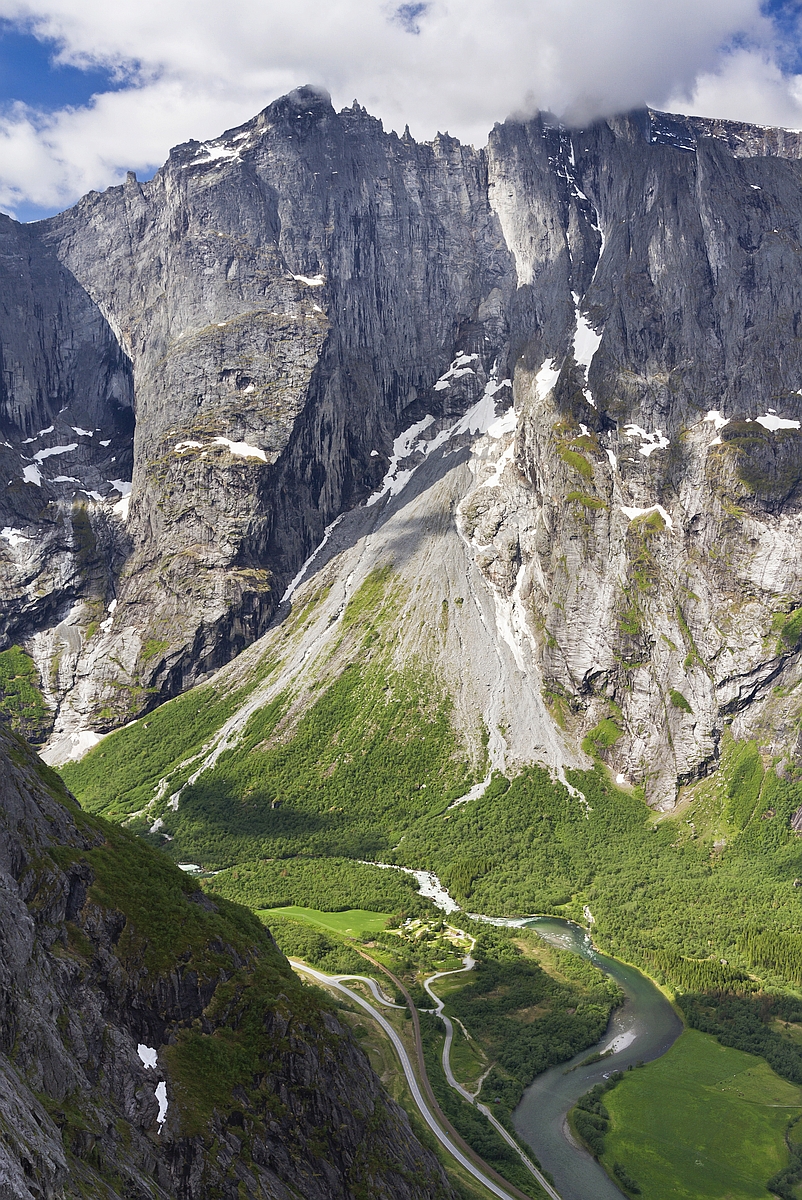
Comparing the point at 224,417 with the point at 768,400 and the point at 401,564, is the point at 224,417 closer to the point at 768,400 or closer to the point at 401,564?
the point at 401,564

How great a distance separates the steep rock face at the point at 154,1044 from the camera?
28234 mm

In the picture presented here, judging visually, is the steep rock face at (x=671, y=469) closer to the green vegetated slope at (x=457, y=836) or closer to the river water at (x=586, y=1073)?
the green vegetated slope at (x=457, y=836)

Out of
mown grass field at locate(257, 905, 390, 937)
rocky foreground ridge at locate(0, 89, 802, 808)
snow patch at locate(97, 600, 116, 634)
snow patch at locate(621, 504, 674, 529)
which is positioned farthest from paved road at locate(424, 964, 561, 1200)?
snow patch at locate(97, 600, 116, 634)

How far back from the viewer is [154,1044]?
36375mm

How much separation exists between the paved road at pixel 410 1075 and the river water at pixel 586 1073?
19.9 ft

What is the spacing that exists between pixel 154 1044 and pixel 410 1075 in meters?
35.8

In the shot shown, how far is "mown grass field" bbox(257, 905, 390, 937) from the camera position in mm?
98750

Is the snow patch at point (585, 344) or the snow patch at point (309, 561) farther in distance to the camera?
the snow patch at point (309, 561)

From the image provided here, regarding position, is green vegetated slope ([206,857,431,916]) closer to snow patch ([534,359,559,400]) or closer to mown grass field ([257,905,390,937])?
mown grass field ([257,905,390,937])

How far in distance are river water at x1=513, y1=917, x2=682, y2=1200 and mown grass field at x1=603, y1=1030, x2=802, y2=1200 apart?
2219 mm

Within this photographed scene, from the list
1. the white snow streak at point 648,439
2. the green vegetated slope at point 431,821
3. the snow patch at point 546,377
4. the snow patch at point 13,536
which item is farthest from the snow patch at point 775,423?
the snow patch at point 13,536

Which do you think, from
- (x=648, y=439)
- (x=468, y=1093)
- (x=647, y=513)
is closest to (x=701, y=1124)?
(x=468, y=1093)

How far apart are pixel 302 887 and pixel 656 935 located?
149 ft

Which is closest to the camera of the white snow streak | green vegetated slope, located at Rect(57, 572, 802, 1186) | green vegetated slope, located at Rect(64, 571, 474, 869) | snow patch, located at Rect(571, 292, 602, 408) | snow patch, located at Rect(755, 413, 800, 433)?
green vegetated slope, located at Rect(57, 572, 802, 1186)
